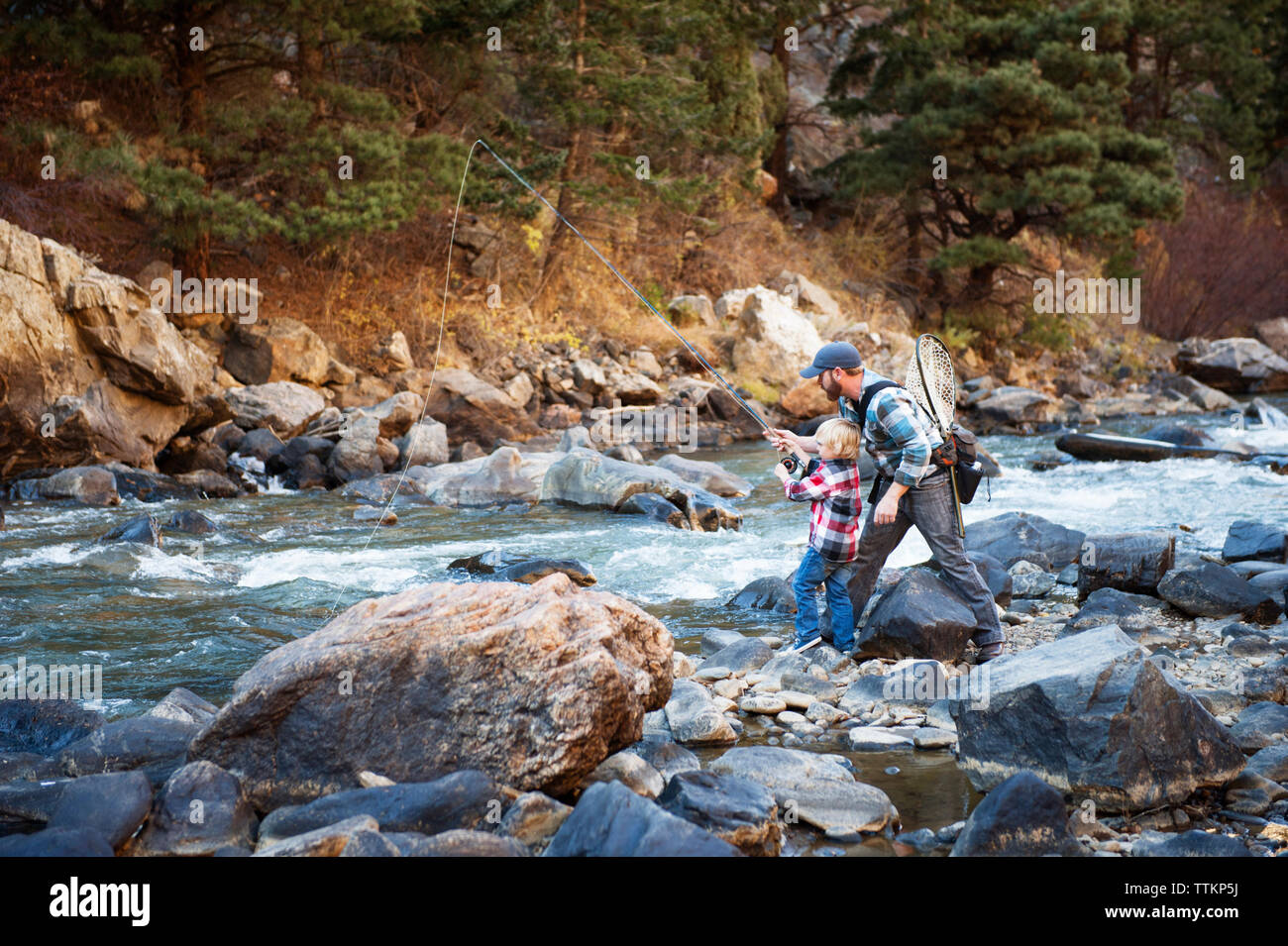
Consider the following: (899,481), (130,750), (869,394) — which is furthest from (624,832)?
(869,394)

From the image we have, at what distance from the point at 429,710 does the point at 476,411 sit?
11653mm

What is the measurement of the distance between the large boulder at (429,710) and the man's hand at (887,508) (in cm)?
197

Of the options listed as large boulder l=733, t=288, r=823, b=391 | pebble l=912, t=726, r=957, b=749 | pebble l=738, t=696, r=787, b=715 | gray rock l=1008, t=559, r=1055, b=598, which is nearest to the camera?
pebble l=912, t=726, r=957, b=749

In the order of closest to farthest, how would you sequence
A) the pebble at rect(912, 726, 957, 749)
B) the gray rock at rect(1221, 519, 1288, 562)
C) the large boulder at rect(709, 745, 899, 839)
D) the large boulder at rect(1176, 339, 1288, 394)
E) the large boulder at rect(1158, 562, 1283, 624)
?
the large boulder at rect(709, 745, 899, 839) < the pebble at rect(912, 726, 957, 749) < the large boulder at rect(1158, 562, 1283, 624) < the gray rock at rect(1221, 519, 1288, 562) < the large boulder at rect(1176, 339, 1288, 394)

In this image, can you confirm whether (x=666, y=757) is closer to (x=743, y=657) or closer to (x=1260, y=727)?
(x=743, y=657)

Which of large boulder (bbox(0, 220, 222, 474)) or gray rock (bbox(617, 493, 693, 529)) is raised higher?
large boulder (bbox(0, 220, 222, 474))

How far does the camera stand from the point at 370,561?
27.7 ft

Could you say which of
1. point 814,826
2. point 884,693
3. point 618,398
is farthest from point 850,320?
point 814,826

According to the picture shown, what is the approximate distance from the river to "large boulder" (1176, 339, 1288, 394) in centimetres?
1081

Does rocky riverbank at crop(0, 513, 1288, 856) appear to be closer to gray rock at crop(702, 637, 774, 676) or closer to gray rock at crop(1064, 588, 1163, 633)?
gray rock at crop(702, 637, 774, 676)

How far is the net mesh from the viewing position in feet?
18.4
